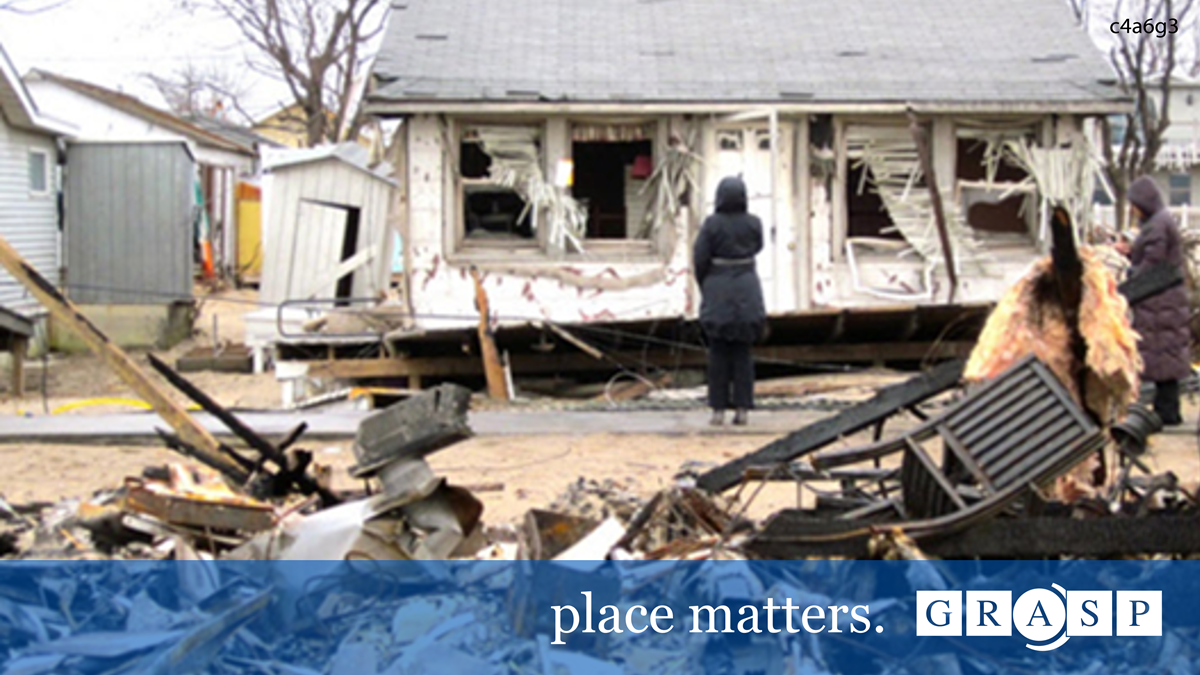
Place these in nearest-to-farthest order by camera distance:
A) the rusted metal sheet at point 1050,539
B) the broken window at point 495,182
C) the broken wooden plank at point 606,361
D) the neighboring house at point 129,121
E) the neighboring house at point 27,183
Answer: the rusted metal sheet at point 1050,539
the broken wooden plank at point 606,361
the broken window at point 495,182
the neighboring house at point 27,183
the neighboring house at point 129,121

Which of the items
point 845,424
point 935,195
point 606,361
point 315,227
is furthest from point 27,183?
point 845,424

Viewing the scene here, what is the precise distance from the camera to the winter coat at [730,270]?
429 inches

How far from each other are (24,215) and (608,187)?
9.69m

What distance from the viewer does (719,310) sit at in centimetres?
1089

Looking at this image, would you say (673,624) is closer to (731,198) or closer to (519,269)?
(731,198)

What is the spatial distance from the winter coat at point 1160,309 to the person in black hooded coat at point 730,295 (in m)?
2.78

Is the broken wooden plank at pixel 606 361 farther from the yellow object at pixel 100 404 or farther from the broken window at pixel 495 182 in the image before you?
the yellow object at pixel 100 404

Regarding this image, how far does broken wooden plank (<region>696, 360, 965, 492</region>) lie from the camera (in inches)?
236

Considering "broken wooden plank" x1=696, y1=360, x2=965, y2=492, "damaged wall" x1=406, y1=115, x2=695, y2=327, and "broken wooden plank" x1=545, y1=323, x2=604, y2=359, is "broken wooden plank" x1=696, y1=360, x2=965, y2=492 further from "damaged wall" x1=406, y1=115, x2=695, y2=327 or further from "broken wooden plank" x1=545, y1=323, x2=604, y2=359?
"damaged wall" x1=406, y1=115, x2=695, y2=327

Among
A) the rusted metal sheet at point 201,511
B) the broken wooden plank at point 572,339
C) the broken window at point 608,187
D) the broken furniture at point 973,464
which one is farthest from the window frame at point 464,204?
the broken furniture at point 973,464

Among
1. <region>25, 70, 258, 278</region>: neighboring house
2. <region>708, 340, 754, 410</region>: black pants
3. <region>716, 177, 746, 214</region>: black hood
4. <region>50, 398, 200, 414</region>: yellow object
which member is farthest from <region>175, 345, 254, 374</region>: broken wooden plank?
<region>25, 70, 258, 278</region>: neighboring house

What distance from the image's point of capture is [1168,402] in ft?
34.9

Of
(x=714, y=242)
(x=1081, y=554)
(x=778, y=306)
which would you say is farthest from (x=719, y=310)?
(x=1081, y=554)

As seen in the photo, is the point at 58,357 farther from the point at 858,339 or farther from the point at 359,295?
the point at 858,339
